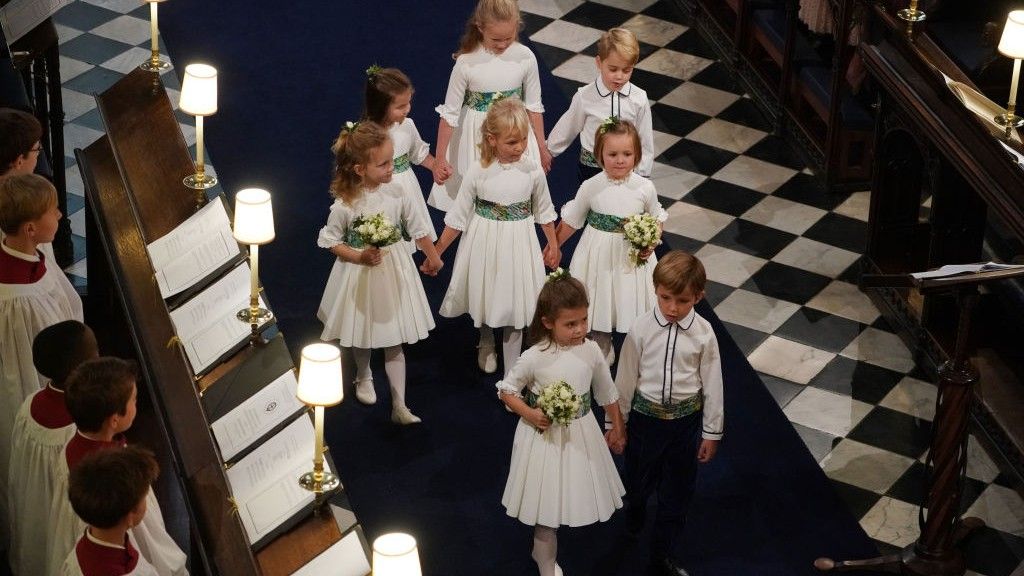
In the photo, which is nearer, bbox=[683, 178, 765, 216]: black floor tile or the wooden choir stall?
the wooden choir stall

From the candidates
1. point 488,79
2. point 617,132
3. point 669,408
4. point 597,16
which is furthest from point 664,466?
point 597,16

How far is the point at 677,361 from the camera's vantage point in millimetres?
6383

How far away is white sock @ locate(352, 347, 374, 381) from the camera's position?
298 inches

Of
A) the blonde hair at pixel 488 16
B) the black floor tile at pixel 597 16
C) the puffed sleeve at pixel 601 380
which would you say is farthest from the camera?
the black floor tile at pixel 597 16

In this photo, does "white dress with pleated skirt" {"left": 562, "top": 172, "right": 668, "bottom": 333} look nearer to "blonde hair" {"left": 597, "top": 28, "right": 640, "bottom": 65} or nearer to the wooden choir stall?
"blonde hair" {"left": 597, "top": 28, "right": 640, "bottom": 65}

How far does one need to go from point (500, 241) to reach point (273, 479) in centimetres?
214

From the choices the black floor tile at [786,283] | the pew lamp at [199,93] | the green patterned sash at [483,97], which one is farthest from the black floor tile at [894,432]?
the pew lamp at [199,93]

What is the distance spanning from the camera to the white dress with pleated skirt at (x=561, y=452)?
20.7 ft

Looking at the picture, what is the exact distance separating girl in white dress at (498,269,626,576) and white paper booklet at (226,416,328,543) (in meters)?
0.89

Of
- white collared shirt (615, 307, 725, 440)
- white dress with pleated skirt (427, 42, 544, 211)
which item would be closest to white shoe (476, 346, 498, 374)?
white dress with pleated skirt (427, 42, 544, 211)

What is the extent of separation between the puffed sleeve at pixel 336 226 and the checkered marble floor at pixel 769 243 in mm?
2317

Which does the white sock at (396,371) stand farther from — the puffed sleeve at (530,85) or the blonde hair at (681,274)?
the puffed sleeve at (530,85)

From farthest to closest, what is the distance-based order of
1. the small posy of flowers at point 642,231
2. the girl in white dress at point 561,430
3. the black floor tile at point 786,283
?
the black floor tile at point 786,283
the small posy of flowers at point 642,231
the girl in white dress at point 561,430

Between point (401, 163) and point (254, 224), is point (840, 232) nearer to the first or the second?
point (401, 163)
